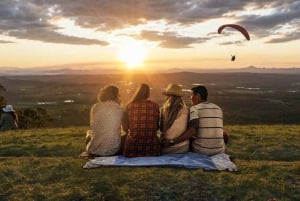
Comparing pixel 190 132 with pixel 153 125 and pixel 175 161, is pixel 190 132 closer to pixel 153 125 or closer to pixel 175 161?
pixel 175 161

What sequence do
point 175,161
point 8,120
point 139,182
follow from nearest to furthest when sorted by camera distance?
point 139,182 < point 175,161 < point 8,120

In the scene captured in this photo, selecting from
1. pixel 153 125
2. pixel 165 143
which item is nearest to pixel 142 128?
pixel 153 125

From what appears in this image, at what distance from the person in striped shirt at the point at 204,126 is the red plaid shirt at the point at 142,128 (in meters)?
0.58

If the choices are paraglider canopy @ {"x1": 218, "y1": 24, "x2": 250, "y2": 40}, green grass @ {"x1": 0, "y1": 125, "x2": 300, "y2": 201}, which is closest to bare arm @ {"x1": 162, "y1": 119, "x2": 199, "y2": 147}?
green grass @ {"x1": 0, "y1": 125, "x2": 300, "y2": 201}

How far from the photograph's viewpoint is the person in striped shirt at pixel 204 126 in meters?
9.83

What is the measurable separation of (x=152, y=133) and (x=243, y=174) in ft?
7.91

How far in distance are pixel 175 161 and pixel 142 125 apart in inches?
47.3

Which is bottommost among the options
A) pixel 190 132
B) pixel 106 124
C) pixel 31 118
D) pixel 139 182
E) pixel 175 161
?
pixel 31 118

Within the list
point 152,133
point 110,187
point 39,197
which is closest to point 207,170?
point 152,133

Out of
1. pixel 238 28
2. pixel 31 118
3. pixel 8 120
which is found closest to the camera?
pixel 238 28

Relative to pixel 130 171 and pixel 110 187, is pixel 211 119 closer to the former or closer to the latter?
pixel 130 171

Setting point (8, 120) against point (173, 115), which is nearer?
point (173, 115)

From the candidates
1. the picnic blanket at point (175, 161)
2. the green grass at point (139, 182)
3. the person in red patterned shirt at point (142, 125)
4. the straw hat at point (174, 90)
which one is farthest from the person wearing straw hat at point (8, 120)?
the straw hat at point (174, 90)

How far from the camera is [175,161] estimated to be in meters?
9.53
